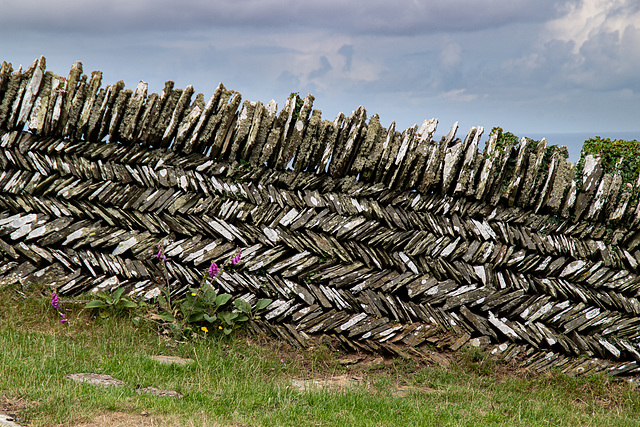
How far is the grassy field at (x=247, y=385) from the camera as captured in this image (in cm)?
520

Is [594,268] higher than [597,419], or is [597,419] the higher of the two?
[594,268]

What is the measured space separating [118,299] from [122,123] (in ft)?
8.98

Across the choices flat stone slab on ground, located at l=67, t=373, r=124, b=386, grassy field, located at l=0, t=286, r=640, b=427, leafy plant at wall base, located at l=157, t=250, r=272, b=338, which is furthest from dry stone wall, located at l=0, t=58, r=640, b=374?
flat stone slab on ground, located at l=67, t=373, r=124, b=386

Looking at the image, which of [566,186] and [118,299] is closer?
[118,299]

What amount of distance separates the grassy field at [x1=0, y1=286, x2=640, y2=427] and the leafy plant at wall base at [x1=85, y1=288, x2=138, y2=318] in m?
0.13

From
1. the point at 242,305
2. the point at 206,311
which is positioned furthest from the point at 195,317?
the point at 242,305

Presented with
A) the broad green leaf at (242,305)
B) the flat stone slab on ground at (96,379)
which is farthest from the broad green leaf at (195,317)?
the flat stone slab on ground at (96,379)

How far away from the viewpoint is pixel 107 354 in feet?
22.8

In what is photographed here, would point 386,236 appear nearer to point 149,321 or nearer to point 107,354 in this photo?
point 149,321

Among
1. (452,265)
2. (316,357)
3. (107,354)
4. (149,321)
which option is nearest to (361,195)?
(452,265)

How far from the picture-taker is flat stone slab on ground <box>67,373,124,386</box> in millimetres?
5815

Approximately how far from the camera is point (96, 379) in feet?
19.5

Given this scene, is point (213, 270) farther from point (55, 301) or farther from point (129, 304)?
point (55, 301)

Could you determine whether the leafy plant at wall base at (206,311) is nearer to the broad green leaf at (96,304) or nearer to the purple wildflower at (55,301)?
the broad green leaf at (96,304)
